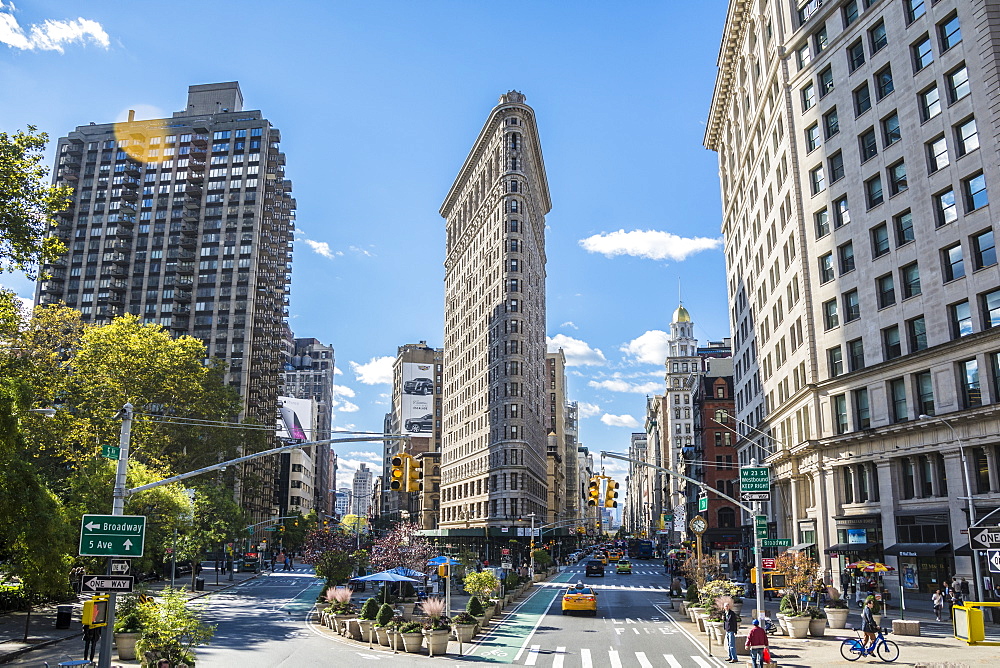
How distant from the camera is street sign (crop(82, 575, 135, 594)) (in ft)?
60.1

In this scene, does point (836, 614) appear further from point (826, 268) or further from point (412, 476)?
point (826, 268)

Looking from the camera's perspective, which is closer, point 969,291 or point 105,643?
point 105,643

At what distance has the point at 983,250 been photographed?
40.0 metres

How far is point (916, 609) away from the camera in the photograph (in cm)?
4153

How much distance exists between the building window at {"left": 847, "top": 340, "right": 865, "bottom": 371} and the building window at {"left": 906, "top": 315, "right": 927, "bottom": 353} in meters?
3.74

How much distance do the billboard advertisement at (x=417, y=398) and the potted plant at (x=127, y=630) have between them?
16030 centimetres

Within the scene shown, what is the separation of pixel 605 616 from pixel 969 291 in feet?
81.1

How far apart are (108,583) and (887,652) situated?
23.1 m

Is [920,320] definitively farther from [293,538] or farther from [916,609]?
[293,538]

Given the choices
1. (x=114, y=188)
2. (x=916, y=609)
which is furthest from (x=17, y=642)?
(x=114, y=188)

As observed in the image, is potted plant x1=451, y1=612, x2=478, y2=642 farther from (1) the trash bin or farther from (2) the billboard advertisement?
(2) the billboard advertisement

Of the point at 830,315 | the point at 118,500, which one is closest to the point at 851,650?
the point at 118,500

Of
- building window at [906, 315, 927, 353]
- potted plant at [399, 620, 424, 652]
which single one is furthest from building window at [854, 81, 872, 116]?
potted plant at [399, 620, 424, 652]

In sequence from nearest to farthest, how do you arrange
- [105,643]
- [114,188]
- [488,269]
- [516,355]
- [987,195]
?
[105,643] < [987,195] < [516,355] < [488,269] < [114,188]
